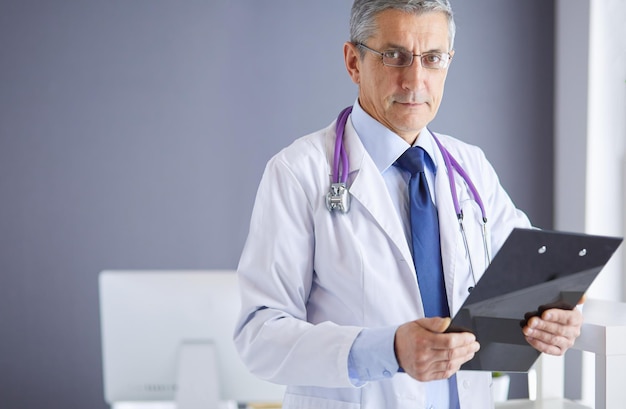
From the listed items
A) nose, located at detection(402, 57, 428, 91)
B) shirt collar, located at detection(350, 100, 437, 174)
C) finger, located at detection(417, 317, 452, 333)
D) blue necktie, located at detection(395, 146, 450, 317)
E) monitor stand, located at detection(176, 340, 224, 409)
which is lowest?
monitor stand, located at detection(176, 340, 224, 409)

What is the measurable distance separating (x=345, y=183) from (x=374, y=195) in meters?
0.06

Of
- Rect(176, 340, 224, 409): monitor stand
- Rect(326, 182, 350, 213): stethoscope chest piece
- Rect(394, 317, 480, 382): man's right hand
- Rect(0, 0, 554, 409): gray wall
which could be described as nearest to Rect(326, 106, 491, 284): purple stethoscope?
Rect(326, 182, 350, 213): stethoscope chest piece

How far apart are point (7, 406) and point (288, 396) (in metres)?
2.58

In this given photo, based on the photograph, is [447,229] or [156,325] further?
[156,325]

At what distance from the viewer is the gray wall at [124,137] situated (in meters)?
3.62

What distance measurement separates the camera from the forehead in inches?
58.2

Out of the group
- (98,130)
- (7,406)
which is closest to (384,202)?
(98,130)

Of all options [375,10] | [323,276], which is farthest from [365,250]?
[375,10]

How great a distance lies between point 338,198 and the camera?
1.48 m

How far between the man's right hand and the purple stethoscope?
33 centimetres

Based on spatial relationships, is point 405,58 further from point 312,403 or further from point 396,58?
point 312,403

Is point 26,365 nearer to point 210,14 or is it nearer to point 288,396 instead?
point 210,14

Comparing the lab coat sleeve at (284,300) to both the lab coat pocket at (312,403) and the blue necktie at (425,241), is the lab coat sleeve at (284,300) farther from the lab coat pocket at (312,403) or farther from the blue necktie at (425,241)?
the blue necktie at (425,241)

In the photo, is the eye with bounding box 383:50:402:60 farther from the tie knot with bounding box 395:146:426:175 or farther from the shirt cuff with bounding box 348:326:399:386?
the shirt cuff with bounding box 348:326:399:386
